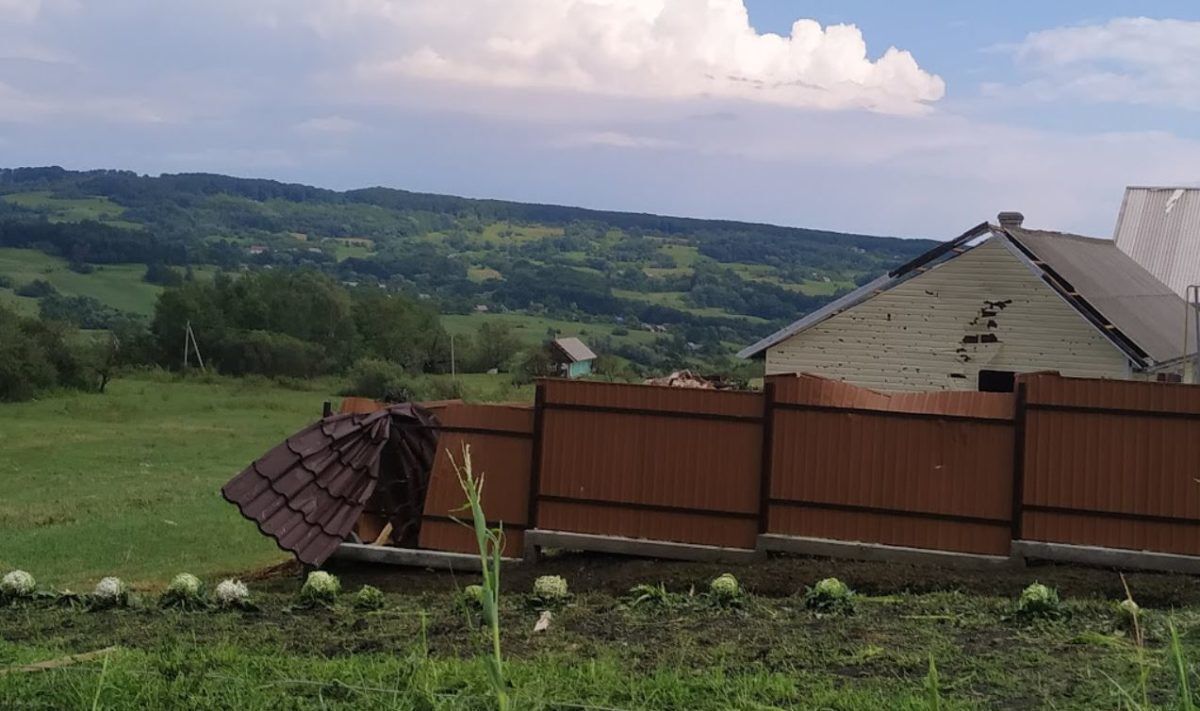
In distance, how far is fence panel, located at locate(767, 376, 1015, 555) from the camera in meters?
12.2

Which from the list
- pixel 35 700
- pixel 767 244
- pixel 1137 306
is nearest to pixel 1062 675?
pixel 35 700

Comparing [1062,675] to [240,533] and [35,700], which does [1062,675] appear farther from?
[240,533]

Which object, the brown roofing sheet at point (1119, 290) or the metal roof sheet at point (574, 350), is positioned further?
the metal roof sheet at point (574, 350)

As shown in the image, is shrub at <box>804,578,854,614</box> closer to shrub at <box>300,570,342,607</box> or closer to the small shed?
shrub at <box>300,570,342,607</box>

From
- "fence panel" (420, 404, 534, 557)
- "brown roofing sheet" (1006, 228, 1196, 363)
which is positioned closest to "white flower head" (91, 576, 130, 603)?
"fence panel" (420, 404, 534, 557)

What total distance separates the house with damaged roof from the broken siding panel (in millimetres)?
19

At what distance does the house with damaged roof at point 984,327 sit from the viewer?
2355cm

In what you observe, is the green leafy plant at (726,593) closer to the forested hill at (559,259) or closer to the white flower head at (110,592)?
the white flower head at (110,592)

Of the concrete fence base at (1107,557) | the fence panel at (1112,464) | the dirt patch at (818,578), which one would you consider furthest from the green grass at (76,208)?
the concrete fence base at (1107,557)

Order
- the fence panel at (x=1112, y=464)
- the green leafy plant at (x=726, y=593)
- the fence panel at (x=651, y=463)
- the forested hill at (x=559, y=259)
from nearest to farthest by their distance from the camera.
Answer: the green leafy plant at (x=726, y=593)
the fence panel at (x=1112, y=464)
the fence panel at (x=651, y=463)
the forested hill at (x=559, y=259)

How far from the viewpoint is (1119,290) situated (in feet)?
86.6

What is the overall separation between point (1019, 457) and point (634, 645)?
17.7ft

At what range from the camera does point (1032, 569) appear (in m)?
11.8

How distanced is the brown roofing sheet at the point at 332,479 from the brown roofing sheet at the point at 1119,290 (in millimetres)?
13519
